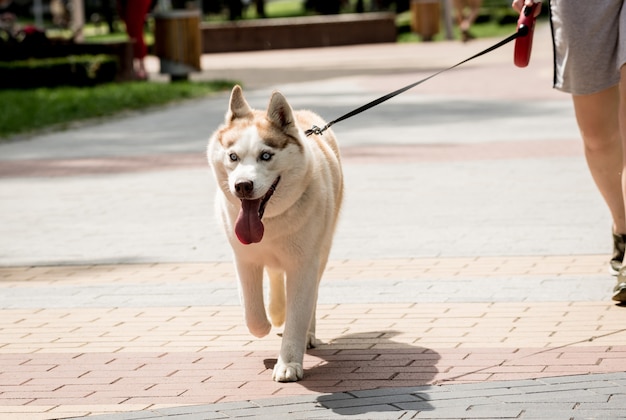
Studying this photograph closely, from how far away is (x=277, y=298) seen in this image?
600cm

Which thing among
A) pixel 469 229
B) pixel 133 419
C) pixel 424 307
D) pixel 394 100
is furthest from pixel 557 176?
pixel 394 100

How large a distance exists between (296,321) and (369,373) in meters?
0.36

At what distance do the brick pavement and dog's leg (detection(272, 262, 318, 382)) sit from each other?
0.07m

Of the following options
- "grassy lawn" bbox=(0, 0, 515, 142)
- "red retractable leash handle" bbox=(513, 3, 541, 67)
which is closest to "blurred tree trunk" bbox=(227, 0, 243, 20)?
"grassy lawn" bbox=(0, 0, 515, 142)

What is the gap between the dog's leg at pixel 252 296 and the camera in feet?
18.1

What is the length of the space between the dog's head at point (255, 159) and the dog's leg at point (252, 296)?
37 centimetres

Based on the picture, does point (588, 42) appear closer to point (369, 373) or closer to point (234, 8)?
point (369, 373)

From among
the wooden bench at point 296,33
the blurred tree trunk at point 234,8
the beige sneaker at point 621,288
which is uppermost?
the beige sneaker at point 621,288

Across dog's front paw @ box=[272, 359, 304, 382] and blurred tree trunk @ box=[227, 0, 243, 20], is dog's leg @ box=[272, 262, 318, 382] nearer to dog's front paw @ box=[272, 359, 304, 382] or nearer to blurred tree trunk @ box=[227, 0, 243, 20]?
dog's front paw @ box=[272, 359, 304, 382]

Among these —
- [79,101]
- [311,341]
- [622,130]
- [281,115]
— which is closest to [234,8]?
[79,101]

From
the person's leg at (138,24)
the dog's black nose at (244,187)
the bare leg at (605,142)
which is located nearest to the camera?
the dog's black nose at (244,187)

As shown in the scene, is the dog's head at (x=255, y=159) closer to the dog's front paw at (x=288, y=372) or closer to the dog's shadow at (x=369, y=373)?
the dog's front paw at (x=288, y=372)

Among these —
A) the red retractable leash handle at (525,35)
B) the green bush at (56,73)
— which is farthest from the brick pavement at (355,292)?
the green bush at (56,73)

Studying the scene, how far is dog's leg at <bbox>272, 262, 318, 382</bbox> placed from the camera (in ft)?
17.2
